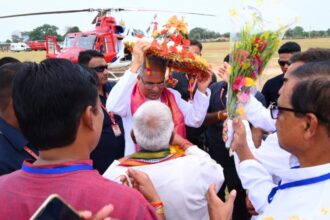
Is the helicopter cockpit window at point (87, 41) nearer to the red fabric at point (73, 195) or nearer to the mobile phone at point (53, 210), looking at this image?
the red fabric at point (73, 195)

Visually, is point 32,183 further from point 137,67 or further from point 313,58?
point 137,67

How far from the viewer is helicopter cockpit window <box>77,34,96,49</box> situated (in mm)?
17484

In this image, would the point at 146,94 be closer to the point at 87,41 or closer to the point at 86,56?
the point at 86,56

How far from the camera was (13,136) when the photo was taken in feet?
7.26

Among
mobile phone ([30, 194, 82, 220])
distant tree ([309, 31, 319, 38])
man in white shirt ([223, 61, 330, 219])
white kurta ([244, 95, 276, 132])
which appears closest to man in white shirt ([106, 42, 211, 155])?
white kurta ([244, 95, 276, 132])

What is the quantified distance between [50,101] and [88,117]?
0.50ft

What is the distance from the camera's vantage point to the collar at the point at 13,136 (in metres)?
2.20

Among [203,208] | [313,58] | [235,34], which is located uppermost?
[235,34]

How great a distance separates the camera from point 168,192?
204cm

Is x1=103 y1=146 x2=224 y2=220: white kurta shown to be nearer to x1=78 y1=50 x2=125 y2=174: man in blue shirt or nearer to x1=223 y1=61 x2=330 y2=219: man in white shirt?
x1=223 y1=61 x2=330 y2=219: man in white shirt

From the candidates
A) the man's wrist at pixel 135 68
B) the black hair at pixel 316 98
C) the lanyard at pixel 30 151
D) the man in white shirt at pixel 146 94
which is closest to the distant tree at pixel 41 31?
the man in white shirt at pixel 146 94

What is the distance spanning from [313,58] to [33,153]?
1819mm

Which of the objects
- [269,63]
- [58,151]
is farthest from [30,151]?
[269,63]

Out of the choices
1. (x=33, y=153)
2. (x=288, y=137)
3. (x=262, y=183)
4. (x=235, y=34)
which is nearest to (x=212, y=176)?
(x=262, y=183)
